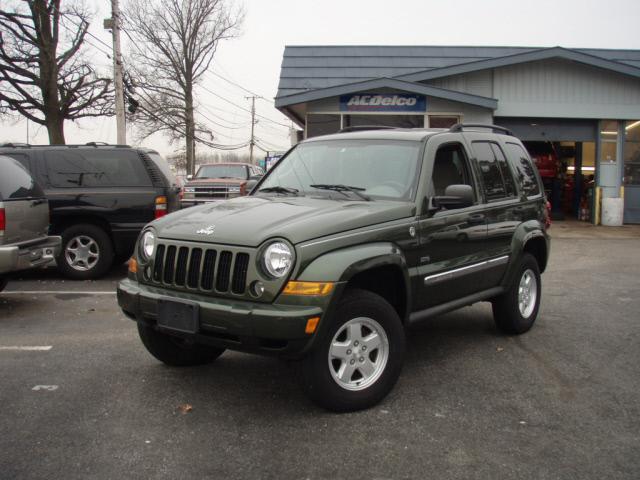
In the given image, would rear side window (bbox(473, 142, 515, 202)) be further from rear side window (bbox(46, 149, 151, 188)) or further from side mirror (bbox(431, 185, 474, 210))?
rear side window (bbox(46, 149, 151, 188))

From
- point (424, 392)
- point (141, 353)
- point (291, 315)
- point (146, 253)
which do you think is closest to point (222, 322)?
point (291, 315)

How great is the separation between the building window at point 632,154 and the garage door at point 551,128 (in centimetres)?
115

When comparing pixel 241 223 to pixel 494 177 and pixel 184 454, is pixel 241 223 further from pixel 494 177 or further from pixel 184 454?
pixel 494 177

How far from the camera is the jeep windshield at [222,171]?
17.8 meters

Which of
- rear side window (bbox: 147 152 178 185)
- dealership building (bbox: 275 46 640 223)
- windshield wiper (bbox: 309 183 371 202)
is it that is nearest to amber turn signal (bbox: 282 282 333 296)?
windshield wiper (bbox: 309 183 371 202)

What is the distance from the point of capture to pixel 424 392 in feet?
14.7

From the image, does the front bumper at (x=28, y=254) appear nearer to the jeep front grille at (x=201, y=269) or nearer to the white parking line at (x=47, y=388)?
the white parking line at (x=47, y=388)

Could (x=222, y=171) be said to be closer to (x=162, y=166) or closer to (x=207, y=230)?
(x=162, y=166)

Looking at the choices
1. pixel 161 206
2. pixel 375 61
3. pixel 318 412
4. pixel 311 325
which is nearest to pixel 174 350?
pixel 318 412

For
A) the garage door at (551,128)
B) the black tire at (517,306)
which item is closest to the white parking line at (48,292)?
the black tire at (517,306)

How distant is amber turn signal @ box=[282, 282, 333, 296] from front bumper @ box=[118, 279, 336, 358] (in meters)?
0.05

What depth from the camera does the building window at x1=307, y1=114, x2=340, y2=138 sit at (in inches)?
656

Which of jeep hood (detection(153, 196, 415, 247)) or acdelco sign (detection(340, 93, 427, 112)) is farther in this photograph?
acdelco sign (detection(340, 93, 427, 112))

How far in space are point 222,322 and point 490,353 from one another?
2780mm
